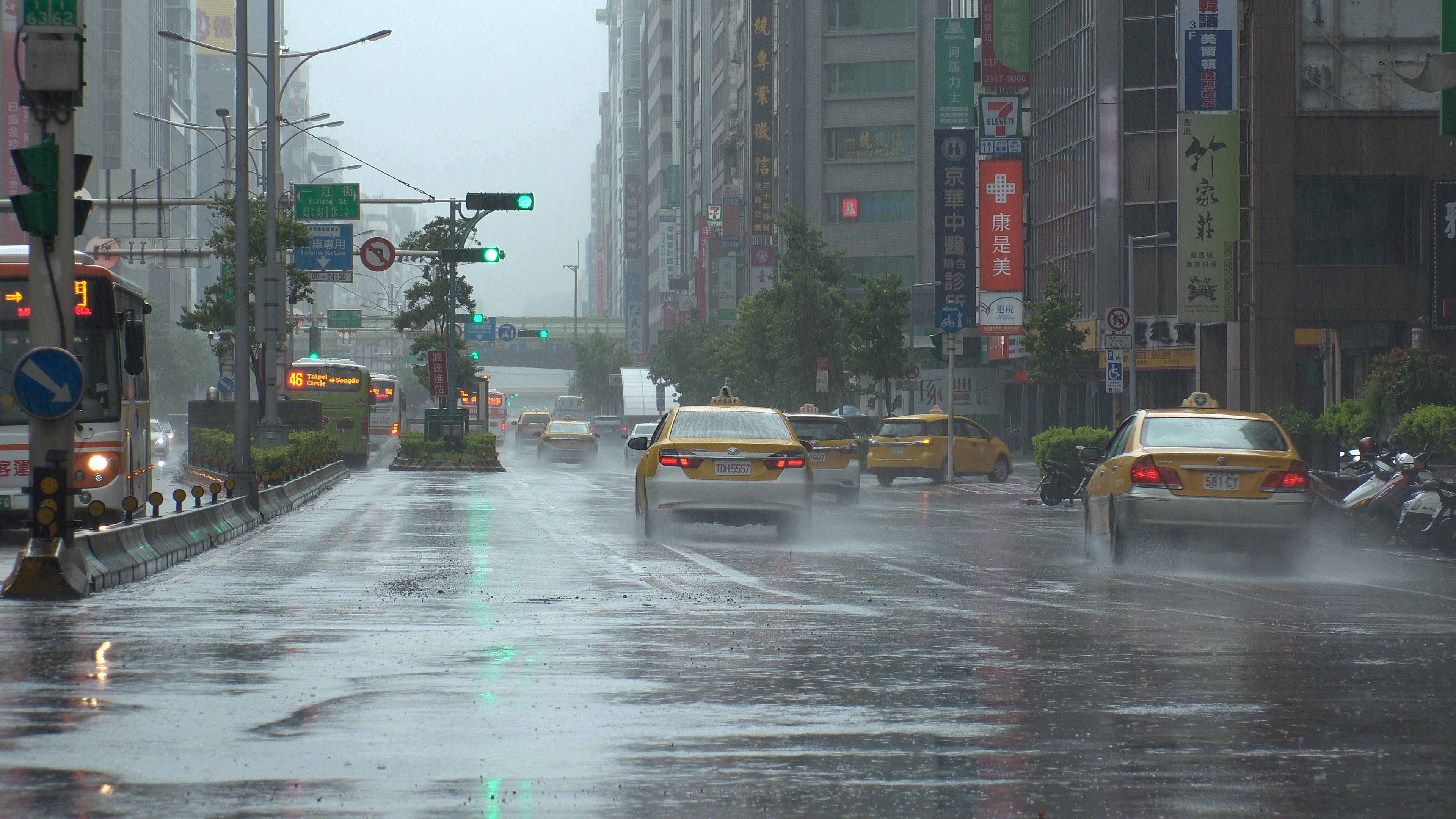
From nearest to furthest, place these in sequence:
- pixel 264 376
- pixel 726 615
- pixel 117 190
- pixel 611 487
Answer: pixel 726 615
pixel 264 376
pixel 611 487
pixel 117 190

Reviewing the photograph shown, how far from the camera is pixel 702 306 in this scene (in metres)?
118

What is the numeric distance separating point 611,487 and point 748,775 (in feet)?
102

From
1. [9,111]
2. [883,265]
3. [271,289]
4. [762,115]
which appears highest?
[9,111]

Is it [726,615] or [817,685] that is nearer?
[817,685]

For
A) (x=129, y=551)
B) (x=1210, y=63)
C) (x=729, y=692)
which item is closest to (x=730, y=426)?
(x=129, y=551)

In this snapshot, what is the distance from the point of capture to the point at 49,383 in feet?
43.2

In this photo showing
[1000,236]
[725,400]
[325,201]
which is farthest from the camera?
[1000,236]

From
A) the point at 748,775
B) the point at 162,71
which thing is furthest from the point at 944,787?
the point at 162,71

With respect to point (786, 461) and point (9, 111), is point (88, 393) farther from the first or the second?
point (9, 111)

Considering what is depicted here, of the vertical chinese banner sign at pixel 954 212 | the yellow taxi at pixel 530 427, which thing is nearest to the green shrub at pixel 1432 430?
the vertical chinese banner sign at pixel 954 212

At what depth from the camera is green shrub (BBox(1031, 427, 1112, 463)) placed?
123 feet

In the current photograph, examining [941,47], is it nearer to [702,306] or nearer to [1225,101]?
[1225,101]

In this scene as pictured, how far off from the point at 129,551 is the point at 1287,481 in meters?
9.97

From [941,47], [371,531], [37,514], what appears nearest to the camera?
[37,514]
